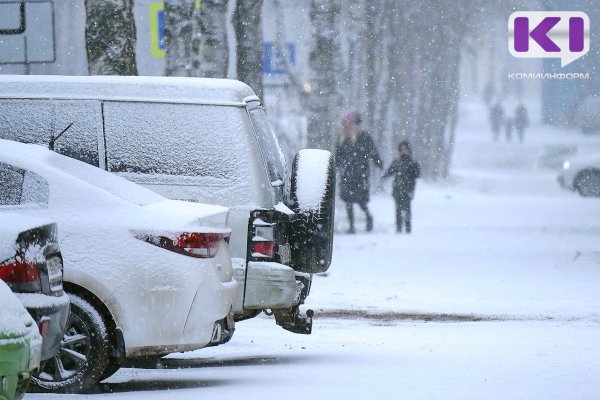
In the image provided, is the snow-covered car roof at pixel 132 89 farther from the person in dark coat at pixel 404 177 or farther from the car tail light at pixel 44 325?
the person in dark coat at pixel 404 177

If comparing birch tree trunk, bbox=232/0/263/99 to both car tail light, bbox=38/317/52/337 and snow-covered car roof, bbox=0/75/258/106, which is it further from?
→ car tail light, bbox=38/317/52/337

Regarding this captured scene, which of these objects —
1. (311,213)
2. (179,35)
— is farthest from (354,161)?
(311,213)

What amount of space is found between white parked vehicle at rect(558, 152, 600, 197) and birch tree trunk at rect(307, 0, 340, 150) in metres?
5.08

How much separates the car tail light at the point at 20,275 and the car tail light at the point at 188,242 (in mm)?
1297

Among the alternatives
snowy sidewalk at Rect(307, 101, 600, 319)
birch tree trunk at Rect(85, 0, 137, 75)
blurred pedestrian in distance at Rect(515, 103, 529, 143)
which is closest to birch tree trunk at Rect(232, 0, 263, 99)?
snowy sidewalk at Rect(307, 101, 600, 319)

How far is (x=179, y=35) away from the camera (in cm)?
2123

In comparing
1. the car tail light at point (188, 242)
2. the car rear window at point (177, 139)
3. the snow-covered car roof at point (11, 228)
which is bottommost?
the car tail light at point (188, 242)

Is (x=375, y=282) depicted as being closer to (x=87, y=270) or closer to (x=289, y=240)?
(x=289, y=240)

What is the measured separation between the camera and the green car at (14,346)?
22.5 ft

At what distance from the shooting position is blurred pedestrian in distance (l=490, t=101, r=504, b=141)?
110ft

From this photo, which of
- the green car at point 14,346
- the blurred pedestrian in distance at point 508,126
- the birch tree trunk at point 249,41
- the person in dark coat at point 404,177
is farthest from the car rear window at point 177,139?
the blurred pedestrian in distance at point 508,126

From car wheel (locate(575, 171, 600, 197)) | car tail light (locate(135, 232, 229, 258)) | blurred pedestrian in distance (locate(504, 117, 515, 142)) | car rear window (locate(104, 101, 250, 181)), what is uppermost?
car rear window (locate(104, 101, 250, 181))

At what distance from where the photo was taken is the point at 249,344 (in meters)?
12.1

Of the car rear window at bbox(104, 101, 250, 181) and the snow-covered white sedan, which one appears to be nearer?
the snow-covered white sedan
